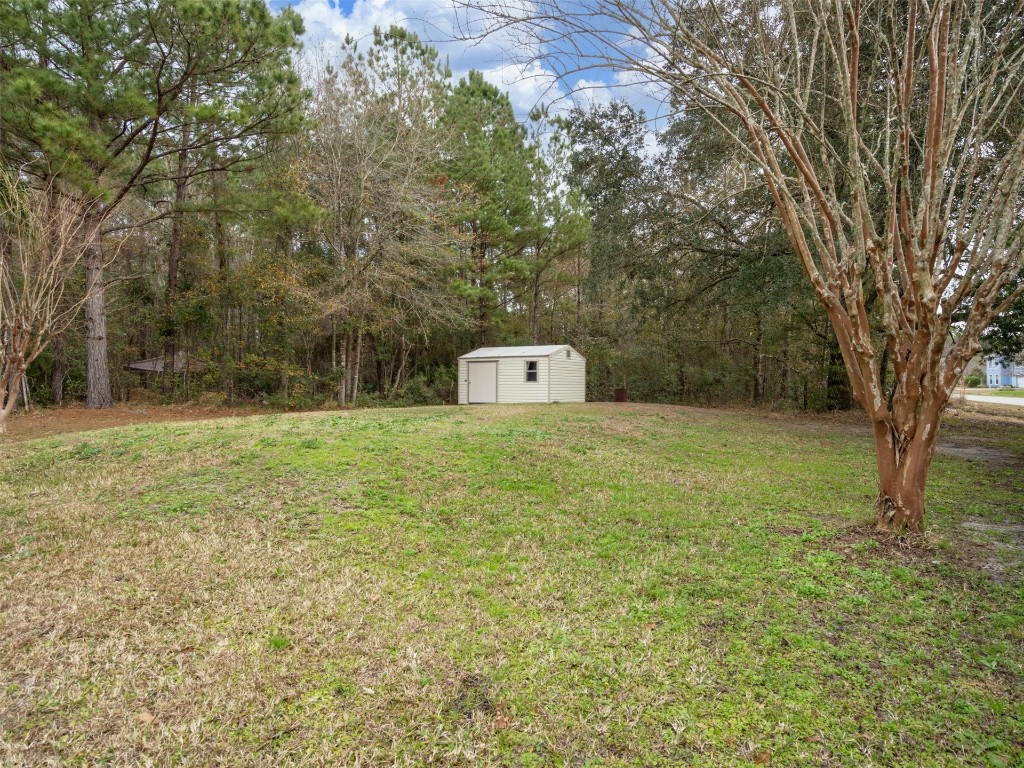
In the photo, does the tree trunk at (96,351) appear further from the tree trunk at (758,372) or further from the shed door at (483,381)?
the tree trunk at (758,372)

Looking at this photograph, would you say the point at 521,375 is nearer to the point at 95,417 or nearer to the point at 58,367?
the point at 95,417

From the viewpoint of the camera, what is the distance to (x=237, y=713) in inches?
74.7

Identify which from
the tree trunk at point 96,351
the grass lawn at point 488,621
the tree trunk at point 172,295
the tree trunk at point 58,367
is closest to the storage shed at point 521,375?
the tree trunk at point 172,295

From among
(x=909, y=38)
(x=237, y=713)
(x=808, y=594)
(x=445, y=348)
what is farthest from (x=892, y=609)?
(x=445, y=348)

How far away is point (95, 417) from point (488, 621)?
1164 centimetres

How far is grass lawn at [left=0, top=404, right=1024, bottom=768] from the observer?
71.4 inches

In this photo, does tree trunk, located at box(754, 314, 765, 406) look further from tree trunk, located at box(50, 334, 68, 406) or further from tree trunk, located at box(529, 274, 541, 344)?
tree trunk, located at box(50, 334, 68, 406)

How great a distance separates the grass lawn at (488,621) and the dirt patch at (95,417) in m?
4.73

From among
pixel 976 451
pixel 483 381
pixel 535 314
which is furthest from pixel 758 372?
pixel 976 451

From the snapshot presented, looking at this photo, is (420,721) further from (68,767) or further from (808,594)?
(808,594)

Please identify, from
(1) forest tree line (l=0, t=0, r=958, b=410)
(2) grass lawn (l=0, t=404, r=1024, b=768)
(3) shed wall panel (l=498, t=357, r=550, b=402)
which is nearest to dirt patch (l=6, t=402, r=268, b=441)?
(1) forest tree line (l=0, t=0, r=958, b=410)

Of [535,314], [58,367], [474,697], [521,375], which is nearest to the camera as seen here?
[474,697]

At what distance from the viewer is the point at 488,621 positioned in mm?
2582

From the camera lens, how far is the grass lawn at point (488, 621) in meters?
1.81
